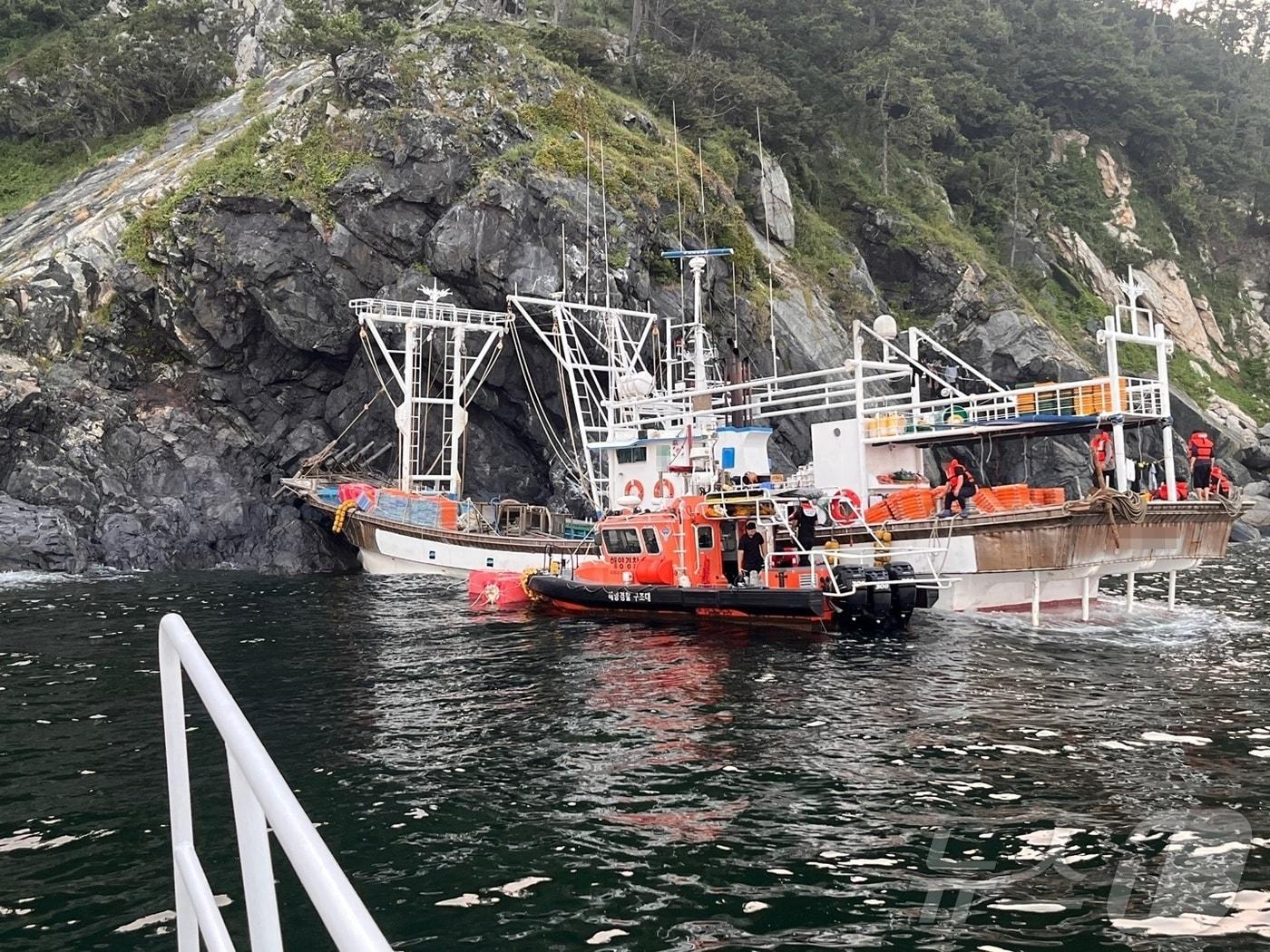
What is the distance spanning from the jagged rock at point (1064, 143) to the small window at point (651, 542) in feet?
193

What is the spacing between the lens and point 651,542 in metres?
25.5

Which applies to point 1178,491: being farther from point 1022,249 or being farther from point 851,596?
point 1022,249

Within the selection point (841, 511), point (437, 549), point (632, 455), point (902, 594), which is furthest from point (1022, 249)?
point (902, 594)

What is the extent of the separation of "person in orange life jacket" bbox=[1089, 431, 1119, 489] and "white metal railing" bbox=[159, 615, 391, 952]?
23.8m

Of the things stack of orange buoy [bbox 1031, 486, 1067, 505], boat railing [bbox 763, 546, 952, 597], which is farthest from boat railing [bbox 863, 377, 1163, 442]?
boat railing [bbox 763, 546, 952, 597]

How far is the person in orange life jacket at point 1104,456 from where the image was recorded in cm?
2420

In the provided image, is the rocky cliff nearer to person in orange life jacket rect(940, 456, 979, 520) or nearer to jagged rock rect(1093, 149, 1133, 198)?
person in orange life jacket rect(940, 456, 979, 520)

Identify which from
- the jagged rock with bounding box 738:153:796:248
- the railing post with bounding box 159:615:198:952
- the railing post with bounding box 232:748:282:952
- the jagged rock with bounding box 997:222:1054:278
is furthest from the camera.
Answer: the jagged rock with bounding box 997:222:1054:278

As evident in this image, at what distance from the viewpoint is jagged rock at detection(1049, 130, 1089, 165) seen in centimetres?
7238

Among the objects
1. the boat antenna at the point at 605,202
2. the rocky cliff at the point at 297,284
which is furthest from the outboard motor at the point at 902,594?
the rocky cliff at the point at 297,284

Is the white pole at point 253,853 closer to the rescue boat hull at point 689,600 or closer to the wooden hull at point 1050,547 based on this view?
the rescue boat hull at point 689,600

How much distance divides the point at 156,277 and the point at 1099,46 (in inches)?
2581

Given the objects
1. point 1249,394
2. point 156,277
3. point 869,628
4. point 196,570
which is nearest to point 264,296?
point 156,277

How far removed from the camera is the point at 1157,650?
788 inches
